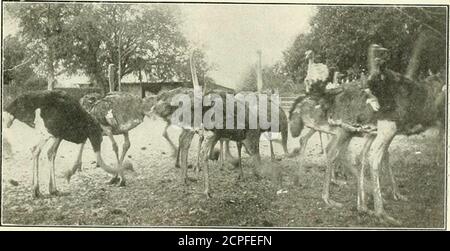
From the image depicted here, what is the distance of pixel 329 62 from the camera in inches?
239

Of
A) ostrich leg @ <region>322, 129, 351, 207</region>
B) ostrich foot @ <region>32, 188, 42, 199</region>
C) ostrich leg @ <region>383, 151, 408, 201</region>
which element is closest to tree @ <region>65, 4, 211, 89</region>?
ostrich foot @ <region>32, 188, 42, 199</region>

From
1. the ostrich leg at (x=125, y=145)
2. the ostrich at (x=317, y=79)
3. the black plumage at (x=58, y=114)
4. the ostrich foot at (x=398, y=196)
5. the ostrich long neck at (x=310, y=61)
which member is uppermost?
the ostrich long neck at (x=310, y=61)

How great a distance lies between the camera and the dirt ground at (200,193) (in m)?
6.04

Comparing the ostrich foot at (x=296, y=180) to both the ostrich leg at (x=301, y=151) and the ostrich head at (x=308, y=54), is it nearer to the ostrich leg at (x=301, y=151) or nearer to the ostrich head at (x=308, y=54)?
the ostrich leg at (x=301, y=151)

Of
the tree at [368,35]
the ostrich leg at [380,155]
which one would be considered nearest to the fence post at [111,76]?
the tree at [368,35]

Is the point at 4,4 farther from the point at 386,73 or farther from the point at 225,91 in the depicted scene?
the point at 386,73

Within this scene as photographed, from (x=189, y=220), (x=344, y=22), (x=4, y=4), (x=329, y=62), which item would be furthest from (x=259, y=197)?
(x=4, y=4)

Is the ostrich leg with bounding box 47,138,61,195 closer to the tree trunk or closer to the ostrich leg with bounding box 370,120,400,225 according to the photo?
the tree trunk

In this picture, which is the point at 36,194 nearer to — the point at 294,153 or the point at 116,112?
the point at 116,112

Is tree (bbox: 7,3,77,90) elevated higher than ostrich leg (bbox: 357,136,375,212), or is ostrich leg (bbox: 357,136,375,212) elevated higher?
tree (bbox: 7,3,77,90)

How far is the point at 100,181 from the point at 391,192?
342 cm

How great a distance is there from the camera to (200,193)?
6.05 m

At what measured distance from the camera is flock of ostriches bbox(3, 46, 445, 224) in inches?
237

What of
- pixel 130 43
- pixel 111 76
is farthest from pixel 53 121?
pixel 130 43
